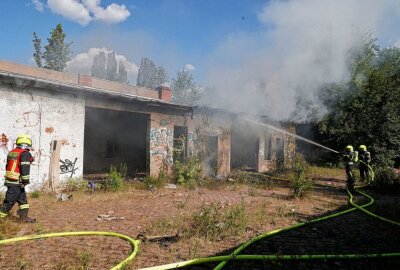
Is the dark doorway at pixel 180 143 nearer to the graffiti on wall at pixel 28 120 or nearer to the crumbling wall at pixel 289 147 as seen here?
the graffiti on wall at pixel 28 120

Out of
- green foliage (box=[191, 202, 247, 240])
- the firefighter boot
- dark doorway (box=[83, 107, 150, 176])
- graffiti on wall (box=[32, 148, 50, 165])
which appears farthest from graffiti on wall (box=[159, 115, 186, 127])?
the firefighter boot

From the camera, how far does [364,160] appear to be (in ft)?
43.4

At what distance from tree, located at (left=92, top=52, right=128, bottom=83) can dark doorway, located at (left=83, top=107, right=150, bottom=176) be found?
36.4 meters

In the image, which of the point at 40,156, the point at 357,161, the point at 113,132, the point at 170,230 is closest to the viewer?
the point at 170,230

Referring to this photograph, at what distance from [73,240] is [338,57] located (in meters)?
13.7

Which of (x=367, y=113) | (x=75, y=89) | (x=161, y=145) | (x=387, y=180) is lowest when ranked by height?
(x=387, y=180)

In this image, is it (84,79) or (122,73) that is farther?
(122,73)

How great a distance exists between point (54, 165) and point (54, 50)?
33367mm

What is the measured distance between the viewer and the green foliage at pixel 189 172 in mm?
11820

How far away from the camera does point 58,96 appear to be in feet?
32.6

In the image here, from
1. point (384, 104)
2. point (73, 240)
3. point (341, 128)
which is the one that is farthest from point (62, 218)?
point (384, 104)

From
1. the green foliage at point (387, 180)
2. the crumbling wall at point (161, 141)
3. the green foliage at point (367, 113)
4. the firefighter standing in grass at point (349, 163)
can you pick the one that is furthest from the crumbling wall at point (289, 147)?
the crumbling wall at point (161, 141)

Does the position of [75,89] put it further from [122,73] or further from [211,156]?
[122,73]

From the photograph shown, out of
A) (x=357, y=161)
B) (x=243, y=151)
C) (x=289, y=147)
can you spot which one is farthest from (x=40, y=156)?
(x=289, y=147)
